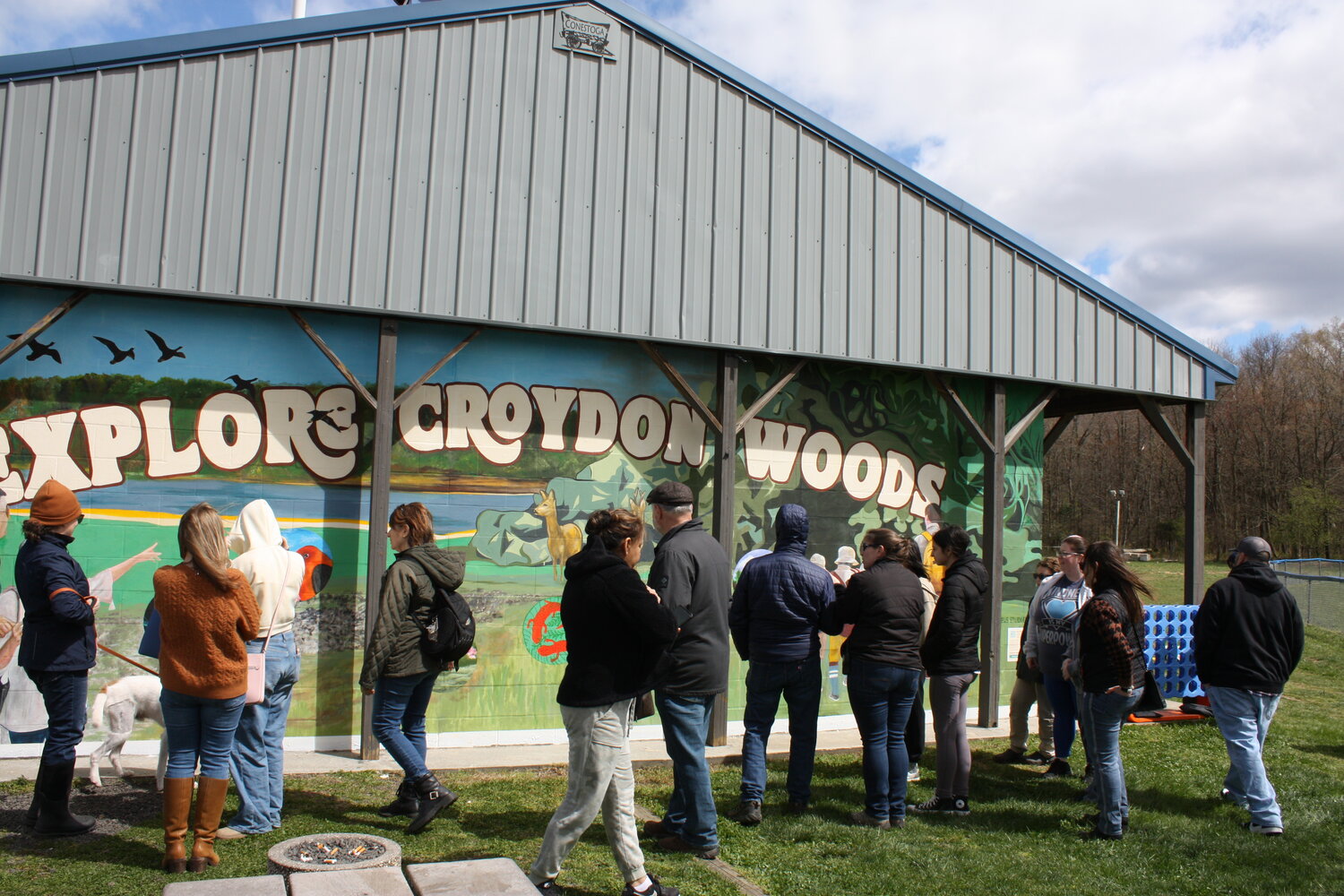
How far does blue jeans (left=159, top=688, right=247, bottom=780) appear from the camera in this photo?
4.23 meters

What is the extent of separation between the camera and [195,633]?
13.7 ft

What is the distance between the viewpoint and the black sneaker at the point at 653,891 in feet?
12.9

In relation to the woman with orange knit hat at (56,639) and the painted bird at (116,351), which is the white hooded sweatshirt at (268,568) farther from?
the painted bird at (116,351)

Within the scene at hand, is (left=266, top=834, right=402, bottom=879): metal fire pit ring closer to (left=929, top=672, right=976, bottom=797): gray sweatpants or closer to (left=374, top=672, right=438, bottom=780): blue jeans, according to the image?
(left=374, top=672, right=438, bottom=780): blue jeans

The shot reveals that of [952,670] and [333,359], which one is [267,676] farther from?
[952,670]

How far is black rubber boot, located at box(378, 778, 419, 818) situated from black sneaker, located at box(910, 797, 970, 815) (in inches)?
115

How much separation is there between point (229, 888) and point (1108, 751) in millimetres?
4434

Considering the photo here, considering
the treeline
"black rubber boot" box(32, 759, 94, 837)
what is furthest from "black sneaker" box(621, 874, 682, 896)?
the treeline

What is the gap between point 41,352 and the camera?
6258 millimetres

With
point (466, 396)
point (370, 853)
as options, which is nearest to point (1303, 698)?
point (466, 396)

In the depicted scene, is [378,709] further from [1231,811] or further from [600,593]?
[1231,811]

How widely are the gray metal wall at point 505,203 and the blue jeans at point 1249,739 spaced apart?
3862 millimetres

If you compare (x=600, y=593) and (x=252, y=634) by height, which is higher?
(x=600, y=593)

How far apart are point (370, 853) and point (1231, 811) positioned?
5220mm
